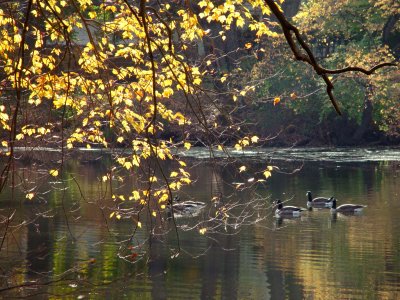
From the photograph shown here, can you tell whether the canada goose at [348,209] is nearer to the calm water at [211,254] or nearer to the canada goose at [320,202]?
the calm water at [211,254]


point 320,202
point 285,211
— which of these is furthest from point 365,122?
point 285,211

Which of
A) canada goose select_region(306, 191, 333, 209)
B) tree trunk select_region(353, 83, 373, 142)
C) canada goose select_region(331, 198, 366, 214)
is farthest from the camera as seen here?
tree trunk select_region(353, 83, 373, 142)

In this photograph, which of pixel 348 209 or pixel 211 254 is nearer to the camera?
pixel 211 254

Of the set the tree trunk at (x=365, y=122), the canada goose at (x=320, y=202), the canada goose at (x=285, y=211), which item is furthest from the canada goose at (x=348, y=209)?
the tree trunk at (x=365, y=122)

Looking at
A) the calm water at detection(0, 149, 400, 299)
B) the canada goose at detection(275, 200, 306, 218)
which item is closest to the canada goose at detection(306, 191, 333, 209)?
the calm water at detection(0, 149, 400, 299)

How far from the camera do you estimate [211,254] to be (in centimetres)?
1873

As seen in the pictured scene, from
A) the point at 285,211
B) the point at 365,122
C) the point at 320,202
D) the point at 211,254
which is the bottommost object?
the point at 211,254

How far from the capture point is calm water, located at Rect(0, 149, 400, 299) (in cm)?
1484

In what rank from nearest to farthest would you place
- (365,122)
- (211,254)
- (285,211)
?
1. (211,254)
2. (285,211)
3. (365,122)

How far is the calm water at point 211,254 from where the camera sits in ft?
48.7

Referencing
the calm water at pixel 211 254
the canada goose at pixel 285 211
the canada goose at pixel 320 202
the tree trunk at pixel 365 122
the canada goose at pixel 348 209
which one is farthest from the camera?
the tree trunk at pixel 365 122

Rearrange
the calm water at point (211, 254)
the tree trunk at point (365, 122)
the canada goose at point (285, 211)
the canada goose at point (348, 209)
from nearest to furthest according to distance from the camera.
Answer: the calm water at point (211, 254) < the canada goose at point (285, 211) < the canada goose at point (348, 209) < the tree trunk at point (365, 122)

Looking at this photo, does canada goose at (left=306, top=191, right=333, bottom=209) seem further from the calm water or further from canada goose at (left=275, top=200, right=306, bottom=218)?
canada goose at (left=275, top=200, right=306, bottom=218)

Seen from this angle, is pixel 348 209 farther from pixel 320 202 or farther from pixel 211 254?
pixel 211 254
